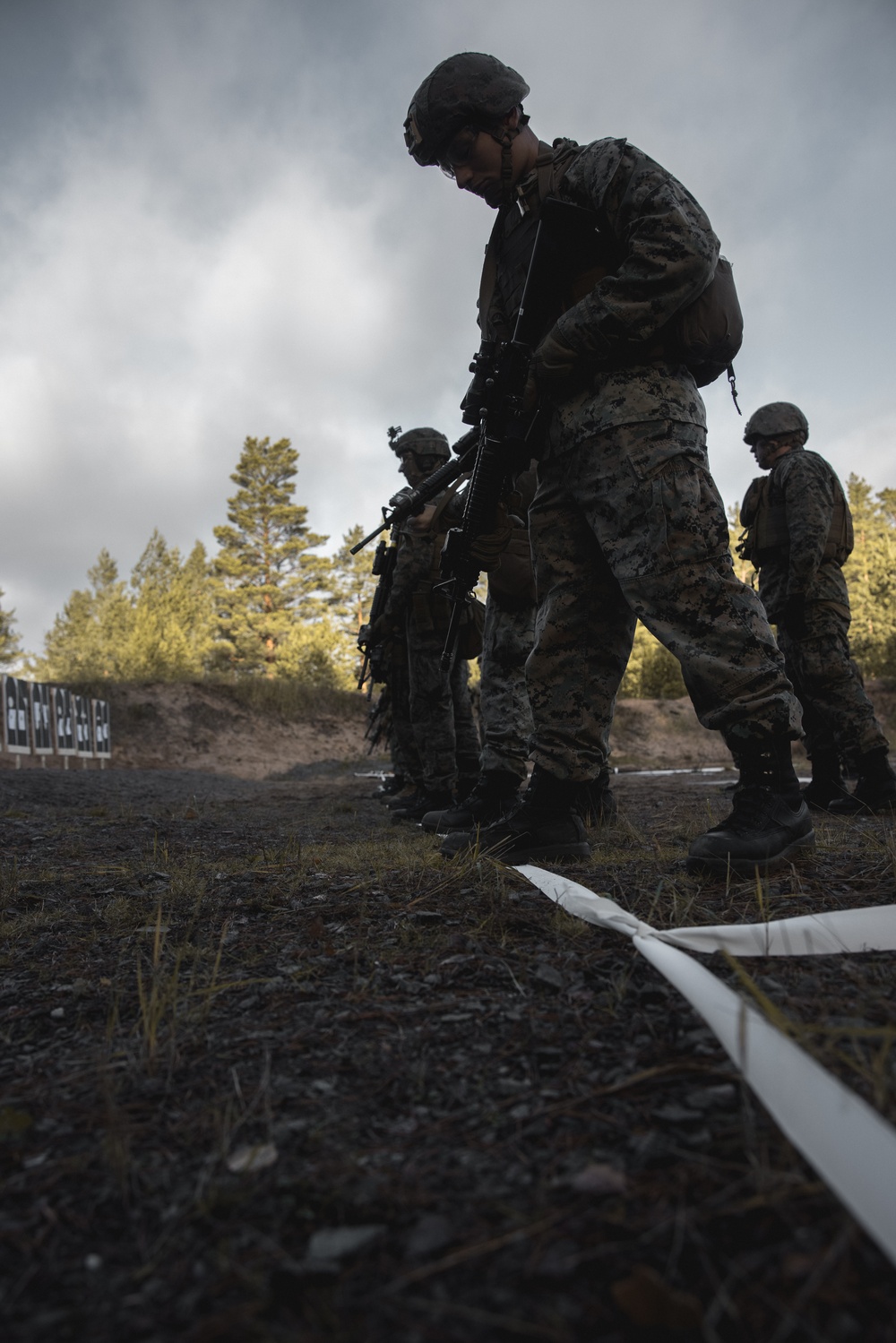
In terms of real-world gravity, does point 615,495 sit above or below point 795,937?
above

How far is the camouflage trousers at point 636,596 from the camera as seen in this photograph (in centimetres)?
218

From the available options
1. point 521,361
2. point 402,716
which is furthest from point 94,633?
point 521,361

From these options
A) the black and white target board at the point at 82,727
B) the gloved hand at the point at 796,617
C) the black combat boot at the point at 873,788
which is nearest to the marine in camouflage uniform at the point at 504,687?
the gloved hand at the point at 796,617

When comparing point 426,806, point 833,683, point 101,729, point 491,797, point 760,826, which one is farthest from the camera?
point 101,729

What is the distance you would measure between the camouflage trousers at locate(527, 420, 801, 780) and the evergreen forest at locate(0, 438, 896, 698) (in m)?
21.2

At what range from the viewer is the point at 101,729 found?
1773cm

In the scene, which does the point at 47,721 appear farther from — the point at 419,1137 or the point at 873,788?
the point at 419,1137

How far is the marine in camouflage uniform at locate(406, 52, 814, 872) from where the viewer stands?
217 cm

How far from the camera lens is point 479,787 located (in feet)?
10.8

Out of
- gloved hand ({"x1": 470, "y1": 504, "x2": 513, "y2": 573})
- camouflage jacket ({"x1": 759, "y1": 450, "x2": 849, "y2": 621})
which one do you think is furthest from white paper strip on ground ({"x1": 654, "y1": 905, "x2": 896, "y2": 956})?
camouflage jacket ({"x1": 759, "y1": 450, "x2": 849, "y2": 621})

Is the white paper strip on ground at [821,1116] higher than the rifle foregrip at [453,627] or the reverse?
the reverse

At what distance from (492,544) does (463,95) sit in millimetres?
1690

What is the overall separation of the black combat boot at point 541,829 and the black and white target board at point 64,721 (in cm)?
1408

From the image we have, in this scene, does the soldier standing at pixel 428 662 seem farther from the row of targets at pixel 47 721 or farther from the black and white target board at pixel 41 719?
the black and white target board at pixel 41 719
